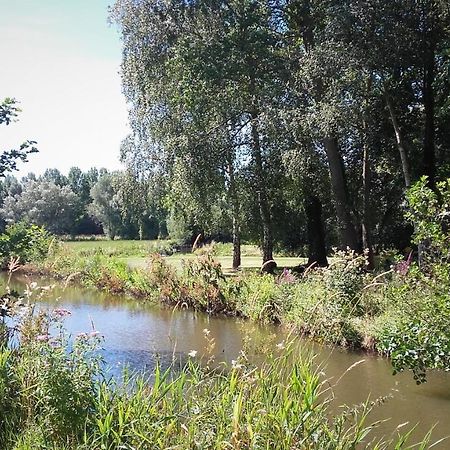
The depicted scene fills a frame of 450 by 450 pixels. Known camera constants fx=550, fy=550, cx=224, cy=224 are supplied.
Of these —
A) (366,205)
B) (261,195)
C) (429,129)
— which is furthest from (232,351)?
(429,129)

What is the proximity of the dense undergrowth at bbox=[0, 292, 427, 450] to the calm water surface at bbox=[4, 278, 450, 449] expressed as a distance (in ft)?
1.59

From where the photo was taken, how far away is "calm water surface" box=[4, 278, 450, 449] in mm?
5941

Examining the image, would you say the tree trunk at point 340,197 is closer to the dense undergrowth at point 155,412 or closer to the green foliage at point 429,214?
the green foliage at point 429,214

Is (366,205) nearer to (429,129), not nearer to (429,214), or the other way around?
(429,129)

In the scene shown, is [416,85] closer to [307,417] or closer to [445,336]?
[445,336]

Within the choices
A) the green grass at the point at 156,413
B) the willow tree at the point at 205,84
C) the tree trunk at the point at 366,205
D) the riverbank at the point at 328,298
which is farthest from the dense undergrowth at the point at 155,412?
the tree trunk at the point at 366,205

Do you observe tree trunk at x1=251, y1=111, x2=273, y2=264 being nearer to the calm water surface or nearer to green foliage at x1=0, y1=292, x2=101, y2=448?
the calm water surface

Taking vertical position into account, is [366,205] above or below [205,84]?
below

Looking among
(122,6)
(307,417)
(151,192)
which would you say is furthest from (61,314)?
(122,6)

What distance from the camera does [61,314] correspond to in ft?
15.6

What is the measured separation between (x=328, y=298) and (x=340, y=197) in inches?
429

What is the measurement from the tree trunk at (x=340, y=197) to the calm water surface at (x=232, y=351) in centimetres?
496

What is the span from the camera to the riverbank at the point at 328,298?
5.50m

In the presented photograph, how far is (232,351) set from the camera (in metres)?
8.95
